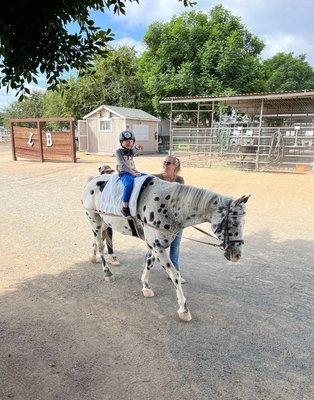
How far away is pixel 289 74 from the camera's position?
165ft

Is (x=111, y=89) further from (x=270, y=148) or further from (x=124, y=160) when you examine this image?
(x=124, y=160)

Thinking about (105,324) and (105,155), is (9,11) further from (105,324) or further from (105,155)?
(105,155)

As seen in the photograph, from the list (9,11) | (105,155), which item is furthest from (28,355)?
(105,155)

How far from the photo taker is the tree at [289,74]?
161ft

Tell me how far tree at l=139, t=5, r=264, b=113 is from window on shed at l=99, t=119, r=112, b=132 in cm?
679

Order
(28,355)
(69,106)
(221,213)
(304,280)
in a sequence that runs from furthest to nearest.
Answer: (69,106), (304,280), (221,213), (28,355)

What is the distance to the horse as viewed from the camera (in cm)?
336

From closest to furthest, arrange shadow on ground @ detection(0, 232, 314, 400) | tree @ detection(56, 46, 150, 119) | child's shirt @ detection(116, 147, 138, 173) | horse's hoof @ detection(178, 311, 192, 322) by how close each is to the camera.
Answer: shadow on ground @ detection(0, 232, 314, 400) → horse's hoof @ detection(178, 311, 192, 322) → child's shirt @ detection(116, 147, 138, 173) → tree @ detection(56, 46, 150, 119)

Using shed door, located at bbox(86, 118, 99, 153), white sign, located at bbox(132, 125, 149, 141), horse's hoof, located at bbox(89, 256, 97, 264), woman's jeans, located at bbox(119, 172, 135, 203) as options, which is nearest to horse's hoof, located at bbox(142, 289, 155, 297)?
woman's jeans, located at bbox(119, 172, 135, 203)

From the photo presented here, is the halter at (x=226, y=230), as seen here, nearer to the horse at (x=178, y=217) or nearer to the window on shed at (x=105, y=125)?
the horse at (x=178, y=217)

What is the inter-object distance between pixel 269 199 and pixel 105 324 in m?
7.65

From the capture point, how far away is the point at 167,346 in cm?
329

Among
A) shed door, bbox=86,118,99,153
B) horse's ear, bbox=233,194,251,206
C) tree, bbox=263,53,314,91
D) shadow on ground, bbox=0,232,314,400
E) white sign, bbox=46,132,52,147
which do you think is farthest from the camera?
tree, bbox=263,53,314,91

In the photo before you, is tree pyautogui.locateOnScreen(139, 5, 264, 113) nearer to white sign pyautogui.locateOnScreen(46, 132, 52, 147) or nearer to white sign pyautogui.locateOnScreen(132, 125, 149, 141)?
white sign pyautogui.locateOnScreen(132, 125, 149, 141)
